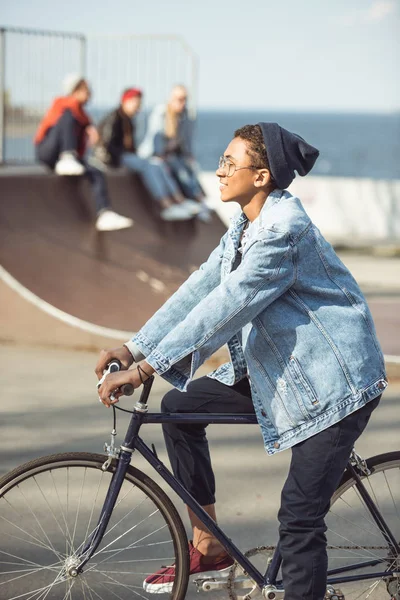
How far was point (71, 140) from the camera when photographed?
10.5 m

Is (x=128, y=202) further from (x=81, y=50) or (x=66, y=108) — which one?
(x=81, y=50)

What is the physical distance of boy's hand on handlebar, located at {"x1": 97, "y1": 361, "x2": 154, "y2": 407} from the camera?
2740mm

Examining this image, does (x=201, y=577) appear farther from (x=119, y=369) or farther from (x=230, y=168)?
(x=230, y=168)

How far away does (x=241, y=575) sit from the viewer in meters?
3.16

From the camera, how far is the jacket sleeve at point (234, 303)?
108 inches

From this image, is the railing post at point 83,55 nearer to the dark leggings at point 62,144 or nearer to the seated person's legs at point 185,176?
the seated person's legs at point 185,176

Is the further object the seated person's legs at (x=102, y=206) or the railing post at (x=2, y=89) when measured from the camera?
the railing post at (x=2, y=89)

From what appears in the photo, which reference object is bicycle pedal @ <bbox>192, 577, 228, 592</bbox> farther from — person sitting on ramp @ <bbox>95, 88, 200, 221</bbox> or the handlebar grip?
person sitting on ramp @ <bbox>95, 88, 200, 221</bbox>

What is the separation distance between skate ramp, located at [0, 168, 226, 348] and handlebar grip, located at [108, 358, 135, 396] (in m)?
4.59

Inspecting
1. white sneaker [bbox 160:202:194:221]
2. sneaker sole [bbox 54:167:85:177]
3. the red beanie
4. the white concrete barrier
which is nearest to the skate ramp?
sneaker sole [bbox 54:167:85:177]

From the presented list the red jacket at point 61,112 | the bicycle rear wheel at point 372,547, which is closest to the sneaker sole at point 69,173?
the red jacket at point 61,112

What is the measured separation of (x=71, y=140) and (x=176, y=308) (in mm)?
7829

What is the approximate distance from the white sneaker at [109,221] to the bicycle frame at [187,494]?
6958 millimetres

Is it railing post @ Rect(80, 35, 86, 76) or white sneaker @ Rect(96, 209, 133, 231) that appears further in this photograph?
railing post @ Rect(80, 35, 86, 76)
